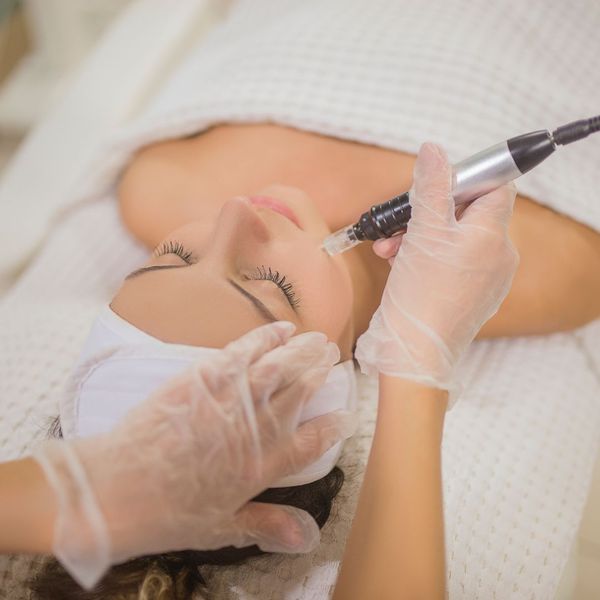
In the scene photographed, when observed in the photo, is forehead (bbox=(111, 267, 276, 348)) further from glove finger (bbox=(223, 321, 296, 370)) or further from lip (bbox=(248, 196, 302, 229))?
lip (bbox=(248, 196, 302, 229))

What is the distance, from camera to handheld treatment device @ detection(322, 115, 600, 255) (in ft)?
2.27

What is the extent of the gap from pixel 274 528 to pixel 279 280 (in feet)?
1.01

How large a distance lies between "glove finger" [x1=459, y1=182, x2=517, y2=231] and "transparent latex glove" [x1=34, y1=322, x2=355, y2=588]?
23 centimetres

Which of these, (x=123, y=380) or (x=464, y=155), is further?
(x=464, y=155)

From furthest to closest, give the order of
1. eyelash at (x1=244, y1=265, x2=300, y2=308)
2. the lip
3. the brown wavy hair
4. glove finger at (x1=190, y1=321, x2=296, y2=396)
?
the lip < eyelash at (x1=244, y1=265, x2=300, y2=308) < the brown wavy hair < glove finger at (x1=190, y1=321, x2=296, y2=396)

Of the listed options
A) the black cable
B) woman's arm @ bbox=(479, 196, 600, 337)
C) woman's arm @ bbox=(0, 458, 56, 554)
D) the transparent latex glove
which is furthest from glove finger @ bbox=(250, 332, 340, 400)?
woman's arm @ bbox=(479, 196, 600, 337)

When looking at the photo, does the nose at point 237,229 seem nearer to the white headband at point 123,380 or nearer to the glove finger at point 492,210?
the white headband at point 123,380

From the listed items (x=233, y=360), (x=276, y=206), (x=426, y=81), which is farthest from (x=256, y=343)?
(x=426, y=81)

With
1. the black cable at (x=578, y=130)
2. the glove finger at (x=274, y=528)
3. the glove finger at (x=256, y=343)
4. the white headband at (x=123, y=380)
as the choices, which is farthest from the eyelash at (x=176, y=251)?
the black cable at (x=578, y=130)

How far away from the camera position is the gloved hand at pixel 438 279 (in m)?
0.72

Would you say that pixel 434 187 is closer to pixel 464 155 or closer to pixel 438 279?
pixel 438 279

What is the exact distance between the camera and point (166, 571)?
76cm

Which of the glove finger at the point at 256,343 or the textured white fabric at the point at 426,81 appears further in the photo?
the textured white fabric at the point at 426,81

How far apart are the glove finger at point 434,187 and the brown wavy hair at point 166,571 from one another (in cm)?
37
